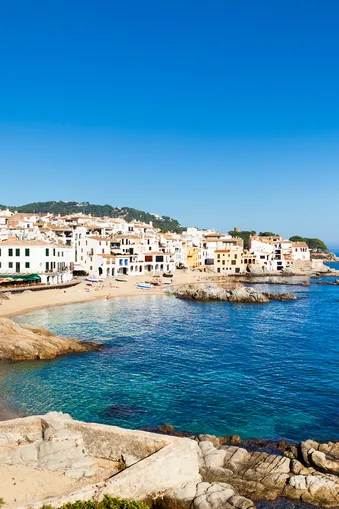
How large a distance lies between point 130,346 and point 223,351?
7.81 metres

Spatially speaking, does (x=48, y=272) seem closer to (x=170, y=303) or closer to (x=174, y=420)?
(x=170, y=303)

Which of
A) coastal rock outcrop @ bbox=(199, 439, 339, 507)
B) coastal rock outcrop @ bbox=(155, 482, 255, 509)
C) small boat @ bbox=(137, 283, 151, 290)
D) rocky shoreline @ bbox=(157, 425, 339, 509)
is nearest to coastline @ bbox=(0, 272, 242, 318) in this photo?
small boat @ bbox=(137, 283, 151, 290)

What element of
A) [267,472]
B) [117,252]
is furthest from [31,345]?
[117,252]

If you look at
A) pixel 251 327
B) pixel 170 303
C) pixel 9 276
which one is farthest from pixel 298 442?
pixel 9 276

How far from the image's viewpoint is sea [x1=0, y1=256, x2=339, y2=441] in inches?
850

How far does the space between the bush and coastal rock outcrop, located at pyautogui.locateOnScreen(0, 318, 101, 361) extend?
862 inches

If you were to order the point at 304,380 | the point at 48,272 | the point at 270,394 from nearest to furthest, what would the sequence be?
the point at 270,394 < the point at 304,380 < the point at 48,272

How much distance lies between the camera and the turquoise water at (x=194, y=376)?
21656 millimetres

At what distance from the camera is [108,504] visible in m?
11.4

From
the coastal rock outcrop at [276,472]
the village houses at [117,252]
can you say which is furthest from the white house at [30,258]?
the coastal rock outcrop at [276,472]

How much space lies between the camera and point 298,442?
1917 cm

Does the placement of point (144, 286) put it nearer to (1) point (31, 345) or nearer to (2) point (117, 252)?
(2) point (117, 252)

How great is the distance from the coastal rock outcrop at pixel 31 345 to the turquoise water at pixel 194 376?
4.02 ft

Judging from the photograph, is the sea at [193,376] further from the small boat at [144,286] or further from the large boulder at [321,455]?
the small boat at [144,286]
